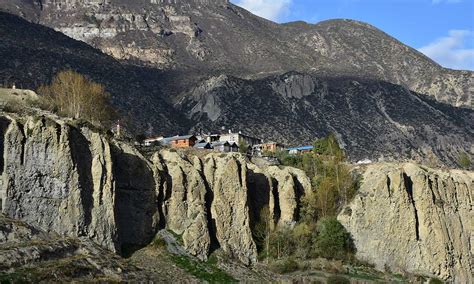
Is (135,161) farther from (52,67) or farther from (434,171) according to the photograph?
(52,67)

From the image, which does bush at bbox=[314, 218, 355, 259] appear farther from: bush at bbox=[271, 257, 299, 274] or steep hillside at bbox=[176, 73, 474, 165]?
steep hillside at bbox=[176, 73, 474, 165]

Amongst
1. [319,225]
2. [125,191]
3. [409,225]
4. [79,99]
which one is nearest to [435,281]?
[409,225]

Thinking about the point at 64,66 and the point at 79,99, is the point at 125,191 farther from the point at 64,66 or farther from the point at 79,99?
the point at 64,66

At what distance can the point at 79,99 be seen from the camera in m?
80.1

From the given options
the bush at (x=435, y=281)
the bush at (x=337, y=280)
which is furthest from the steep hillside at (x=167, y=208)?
the bush at (x=337, y=280)

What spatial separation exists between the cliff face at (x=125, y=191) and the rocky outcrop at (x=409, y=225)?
703 centimetres

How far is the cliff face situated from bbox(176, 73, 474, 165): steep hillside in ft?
278

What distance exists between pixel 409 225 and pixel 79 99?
1501 inches

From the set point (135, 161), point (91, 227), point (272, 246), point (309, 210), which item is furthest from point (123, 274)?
point (309, 210)

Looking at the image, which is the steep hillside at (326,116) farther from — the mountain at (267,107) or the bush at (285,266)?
the bush at (285,266)

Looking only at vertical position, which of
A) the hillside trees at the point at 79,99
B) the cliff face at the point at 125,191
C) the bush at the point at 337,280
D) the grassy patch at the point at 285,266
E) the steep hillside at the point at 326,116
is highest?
the steep hillside at the point at 326,116

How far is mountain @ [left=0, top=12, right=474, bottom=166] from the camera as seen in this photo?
156m

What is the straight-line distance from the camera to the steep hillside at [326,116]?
16450cm

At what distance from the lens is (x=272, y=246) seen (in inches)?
2756
